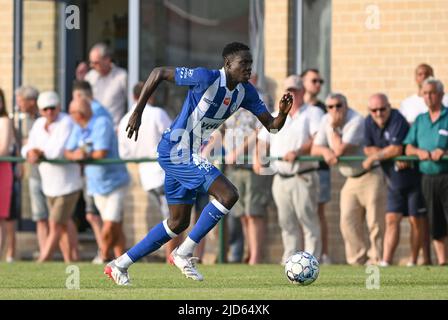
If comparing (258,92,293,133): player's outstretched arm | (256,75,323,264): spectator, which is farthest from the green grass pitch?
(258,92,293,133): player's outstretched arm

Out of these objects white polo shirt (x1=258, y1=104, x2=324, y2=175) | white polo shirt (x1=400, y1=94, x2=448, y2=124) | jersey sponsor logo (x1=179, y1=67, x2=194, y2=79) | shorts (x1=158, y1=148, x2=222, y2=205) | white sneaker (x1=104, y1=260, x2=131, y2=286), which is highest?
jersey sponsor logo (x1=179, y1=67, x2=194, y2=79)

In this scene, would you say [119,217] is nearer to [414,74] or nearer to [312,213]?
[312,213]

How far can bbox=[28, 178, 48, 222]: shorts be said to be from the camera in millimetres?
19516

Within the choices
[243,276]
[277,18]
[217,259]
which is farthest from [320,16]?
[243,276]

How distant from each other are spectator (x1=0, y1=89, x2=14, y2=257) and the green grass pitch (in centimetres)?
163

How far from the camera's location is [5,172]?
762 inches

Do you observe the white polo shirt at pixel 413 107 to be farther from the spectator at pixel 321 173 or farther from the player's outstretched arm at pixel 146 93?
the player's outstretched arm at pixel 146 93

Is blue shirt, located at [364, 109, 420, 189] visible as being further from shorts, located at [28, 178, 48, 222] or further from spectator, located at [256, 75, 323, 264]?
shorts, located at [28, 178, 48, 222]

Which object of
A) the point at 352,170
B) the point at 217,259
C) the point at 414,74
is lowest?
the point at 217,259

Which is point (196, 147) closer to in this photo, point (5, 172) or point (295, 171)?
point (295, 171)

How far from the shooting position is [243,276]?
607 inches

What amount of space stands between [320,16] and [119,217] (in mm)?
3983

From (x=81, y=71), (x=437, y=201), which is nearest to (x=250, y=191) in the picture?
(x=437, y=201)
